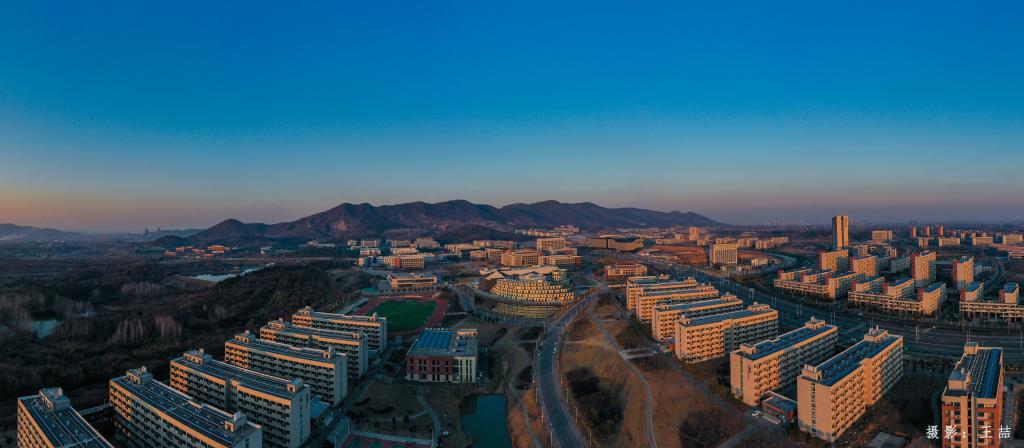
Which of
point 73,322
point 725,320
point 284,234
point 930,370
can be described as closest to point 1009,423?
point 930,370

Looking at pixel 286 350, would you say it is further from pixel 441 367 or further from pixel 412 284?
pixel 412 284

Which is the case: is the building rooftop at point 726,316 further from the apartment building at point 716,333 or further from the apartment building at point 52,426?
the apartment building at point 52,426

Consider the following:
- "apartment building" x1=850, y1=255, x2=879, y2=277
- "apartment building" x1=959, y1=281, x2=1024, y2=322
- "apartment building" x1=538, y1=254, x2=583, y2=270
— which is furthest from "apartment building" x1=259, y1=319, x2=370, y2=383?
"apartment building" x1=850, y1=255, x2=879, y2=277

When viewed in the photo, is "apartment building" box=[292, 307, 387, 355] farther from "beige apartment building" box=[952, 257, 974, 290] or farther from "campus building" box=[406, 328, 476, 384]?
"beige apartment building" box=[952, 257, 974, 290]

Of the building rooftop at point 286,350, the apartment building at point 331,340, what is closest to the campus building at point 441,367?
the apartment building at point 331,340

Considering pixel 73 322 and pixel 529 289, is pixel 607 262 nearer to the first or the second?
pixel 529 289
